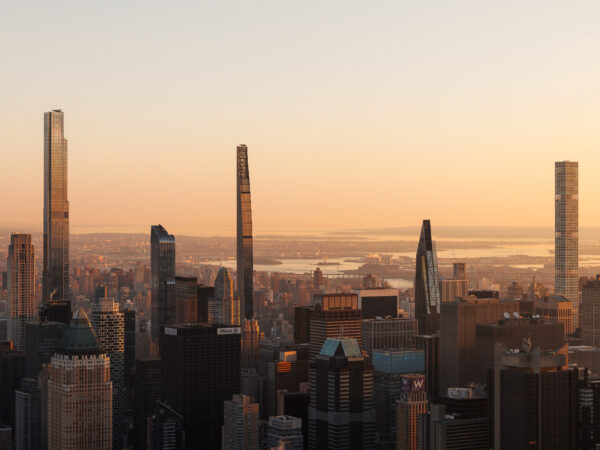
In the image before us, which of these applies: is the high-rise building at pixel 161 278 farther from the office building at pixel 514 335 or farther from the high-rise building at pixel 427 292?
the office building at pixel 514 335

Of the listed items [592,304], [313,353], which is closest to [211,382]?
[313,353]

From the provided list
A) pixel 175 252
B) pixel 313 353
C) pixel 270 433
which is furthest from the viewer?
pixel 175 252

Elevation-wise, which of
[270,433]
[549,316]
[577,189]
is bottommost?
Result: [270,433]

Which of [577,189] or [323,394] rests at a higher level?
[577,189]

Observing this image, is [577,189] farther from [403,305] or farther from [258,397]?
[258,397]

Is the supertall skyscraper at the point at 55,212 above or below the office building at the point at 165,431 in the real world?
above

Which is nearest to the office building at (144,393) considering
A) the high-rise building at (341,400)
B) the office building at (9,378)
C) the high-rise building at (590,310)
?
the office building at (9,378)
